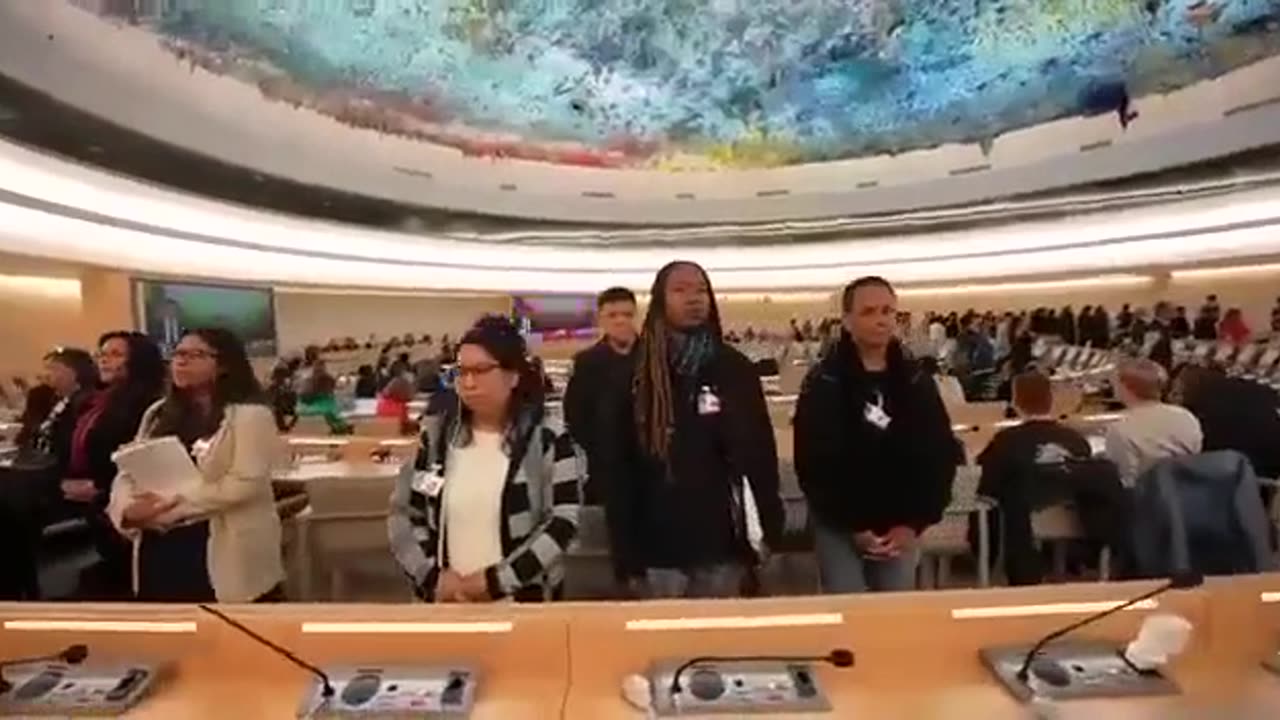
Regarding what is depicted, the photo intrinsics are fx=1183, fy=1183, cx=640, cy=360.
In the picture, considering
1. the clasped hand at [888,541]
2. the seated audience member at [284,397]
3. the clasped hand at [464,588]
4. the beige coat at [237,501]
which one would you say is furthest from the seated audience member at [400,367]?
the clasped hand at [464,588]

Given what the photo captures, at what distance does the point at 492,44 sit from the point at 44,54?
3.00 metres

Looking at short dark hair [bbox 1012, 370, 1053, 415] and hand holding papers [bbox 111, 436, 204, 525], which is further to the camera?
short dark hair [bbox 1012, 370, 1053, 415]

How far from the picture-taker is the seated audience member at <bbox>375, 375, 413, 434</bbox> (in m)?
5.62

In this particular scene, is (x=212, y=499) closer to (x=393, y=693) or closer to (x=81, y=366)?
(x=393, y=693)

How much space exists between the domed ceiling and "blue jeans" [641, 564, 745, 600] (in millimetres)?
4367

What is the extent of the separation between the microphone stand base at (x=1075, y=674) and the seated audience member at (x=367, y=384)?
766cm

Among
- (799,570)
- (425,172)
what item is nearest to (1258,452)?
(799,570)

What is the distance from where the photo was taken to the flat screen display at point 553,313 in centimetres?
1198

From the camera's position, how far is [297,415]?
6406 mm

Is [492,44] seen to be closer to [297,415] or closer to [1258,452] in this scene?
[297,415]

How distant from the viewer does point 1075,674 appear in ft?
5.08

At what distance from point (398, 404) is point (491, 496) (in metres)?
4.32

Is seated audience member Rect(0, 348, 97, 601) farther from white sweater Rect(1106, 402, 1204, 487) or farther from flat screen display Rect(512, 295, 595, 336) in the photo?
flat screen display Rect(512, 295, 595, 336)

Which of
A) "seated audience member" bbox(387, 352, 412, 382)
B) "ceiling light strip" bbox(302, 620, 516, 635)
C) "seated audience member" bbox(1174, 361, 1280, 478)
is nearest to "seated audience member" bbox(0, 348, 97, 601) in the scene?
"ceiling light strip" bbox(302, 620, 516, 635)
